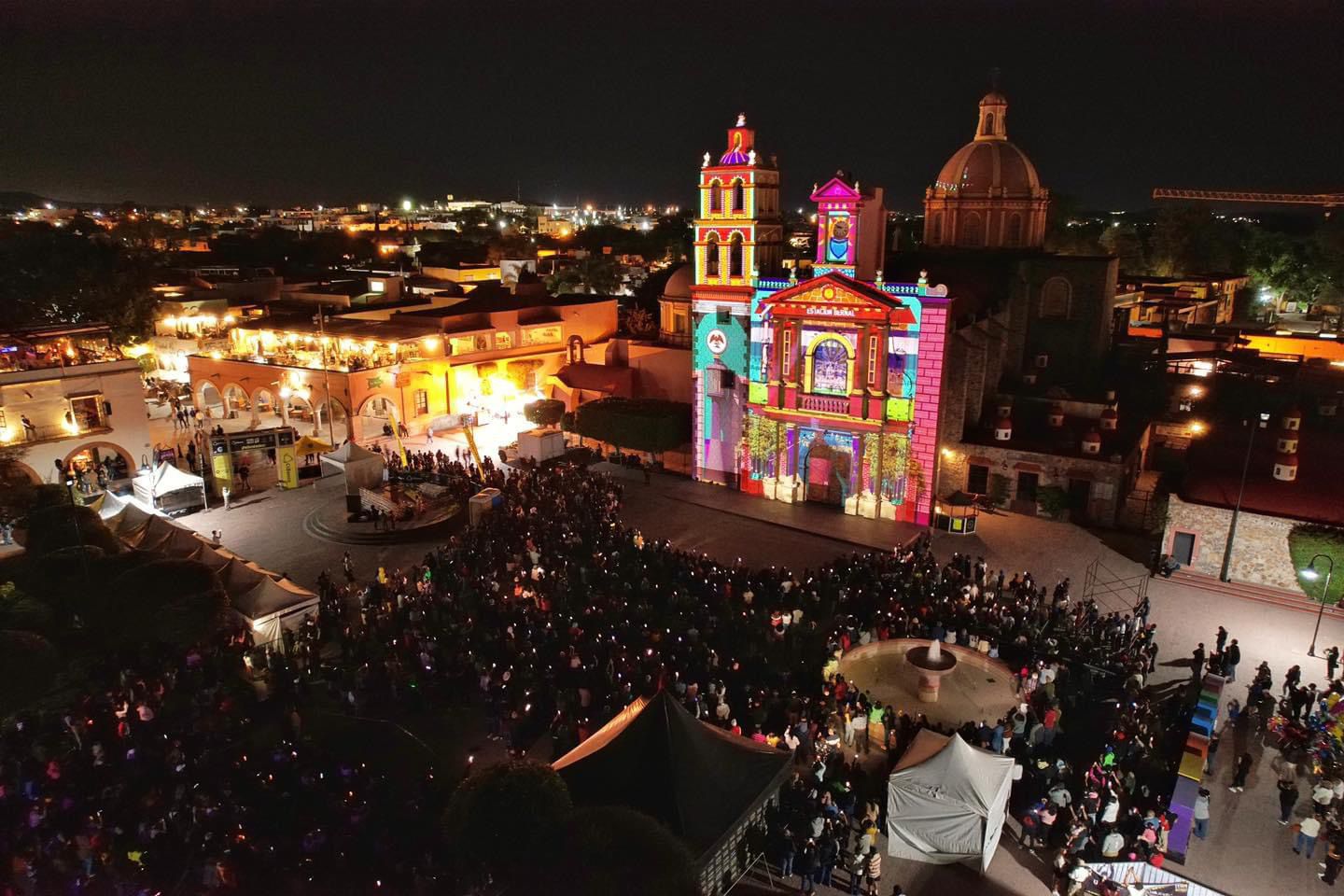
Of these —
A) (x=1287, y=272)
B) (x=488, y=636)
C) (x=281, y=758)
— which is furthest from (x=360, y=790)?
(x=1287, y=272)

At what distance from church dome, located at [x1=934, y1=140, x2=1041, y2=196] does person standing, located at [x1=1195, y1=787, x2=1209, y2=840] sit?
29115 millimetres

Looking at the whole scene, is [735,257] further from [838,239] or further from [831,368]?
[831,368]

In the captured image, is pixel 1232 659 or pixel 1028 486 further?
pixel 1028 486

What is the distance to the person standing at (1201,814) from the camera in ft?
42.4

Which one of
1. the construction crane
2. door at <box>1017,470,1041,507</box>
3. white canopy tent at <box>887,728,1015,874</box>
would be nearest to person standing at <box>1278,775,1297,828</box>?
white canopy tent at <box>887,728,1015,874</box>

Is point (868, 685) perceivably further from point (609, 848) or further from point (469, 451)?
point (469, 451)

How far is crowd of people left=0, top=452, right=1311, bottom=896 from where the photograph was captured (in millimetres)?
11781

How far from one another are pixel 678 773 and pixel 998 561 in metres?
16.6

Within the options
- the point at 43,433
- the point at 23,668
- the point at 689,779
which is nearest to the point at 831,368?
the point at 689,779

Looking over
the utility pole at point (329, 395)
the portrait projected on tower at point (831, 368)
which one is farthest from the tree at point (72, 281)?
the portrait projected on tower at point (831, 368)

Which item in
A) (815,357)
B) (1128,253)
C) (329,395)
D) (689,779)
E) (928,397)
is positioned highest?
(1128,253)

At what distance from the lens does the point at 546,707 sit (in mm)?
15930

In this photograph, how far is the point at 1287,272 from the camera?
6003 centimetres

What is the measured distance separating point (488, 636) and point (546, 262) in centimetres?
7648
